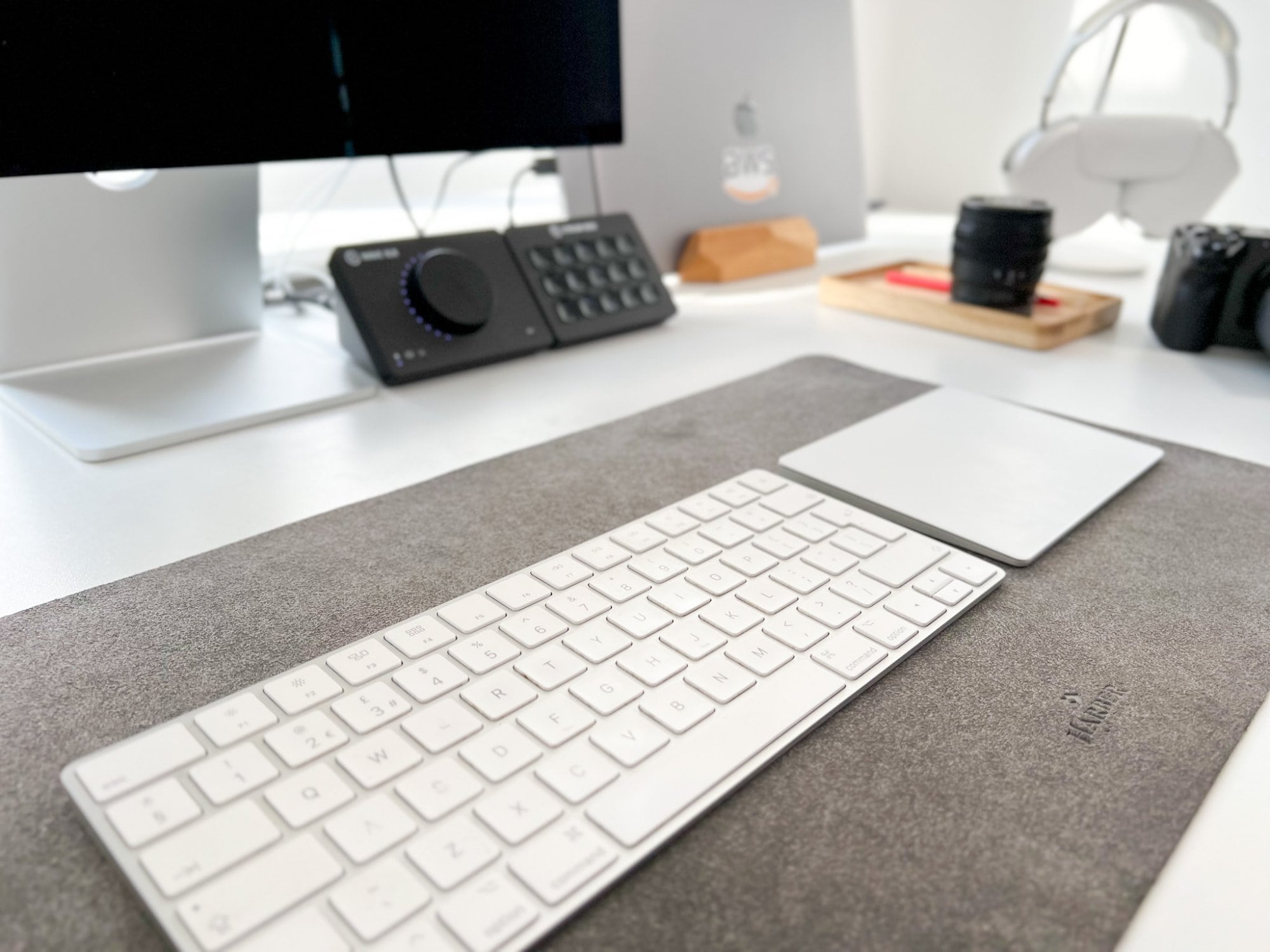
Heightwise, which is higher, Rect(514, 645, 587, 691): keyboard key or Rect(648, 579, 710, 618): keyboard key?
Rect(648, 579, 710, 618): keyboard key

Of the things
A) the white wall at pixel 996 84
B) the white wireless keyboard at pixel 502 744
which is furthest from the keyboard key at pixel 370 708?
the white wall at pixel 996 84

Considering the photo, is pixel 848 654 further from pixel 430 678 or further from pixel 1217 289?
pixel 1217 289

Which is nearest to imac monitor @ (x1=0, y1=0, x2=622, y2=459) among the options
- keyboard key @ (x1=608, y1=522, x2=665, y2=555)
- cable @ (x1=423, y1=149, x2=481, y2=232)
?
cable @ (x1=423, y1=149, x2=481, y2=232)

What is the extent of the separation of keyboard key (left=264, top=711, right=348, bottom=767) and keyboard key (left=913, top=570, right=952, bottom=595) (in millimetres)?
238

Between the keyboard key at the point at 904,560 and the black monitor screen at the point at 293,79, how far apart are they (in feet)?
1.58

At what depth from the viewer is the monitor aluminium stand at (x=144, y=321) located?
542mm

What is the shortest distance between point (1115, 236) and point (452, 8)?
948mm

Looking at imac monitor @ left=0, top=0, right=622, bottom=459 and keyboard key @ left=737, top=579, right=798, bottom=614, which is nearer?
keyboard key @ left=737, top=579, right=798, bottom=614

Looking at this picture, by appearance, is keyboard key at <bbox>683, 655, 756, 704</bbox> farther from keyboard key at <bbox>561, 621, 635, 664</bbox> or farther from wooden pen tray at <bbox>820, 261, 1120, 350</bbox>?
wooden pen tray at <bbox>820, 261, 1120, 350</bbox>

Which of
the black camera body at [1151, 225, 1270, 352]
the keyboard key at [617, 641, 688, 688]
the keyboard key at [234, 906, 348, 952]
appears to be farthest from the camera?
the black camera body at [1151, 225, 1270, 352]

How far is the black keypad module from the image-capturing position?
A: 71cm

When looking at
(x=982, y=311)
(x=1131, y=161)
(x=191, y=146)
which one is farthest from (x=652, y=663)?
(x=1131, y=161)

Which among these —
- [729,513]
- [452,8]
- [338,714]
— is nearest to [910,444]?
[729,513]

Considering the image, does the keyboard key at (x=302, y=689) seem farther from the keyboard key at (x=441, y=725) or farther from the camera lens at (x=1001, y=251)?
the camera lens at (x=1001, y=251)
